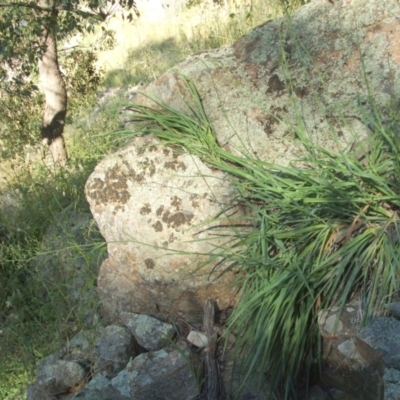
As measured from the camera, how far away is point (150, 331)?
13.0 feet

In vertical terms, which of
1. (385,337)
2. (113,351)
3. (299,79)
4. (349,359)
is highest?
(299,79)

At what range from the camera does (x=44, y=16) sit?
6.82 m

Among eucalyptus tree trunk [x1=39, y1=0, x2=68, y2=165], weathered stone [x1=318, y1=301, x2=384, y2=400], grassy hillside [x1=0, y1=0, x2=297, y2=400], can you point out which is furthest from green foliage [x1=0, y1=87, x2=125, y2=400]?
weathered stone [x1=318, y1=301, x2=384, y2=400]

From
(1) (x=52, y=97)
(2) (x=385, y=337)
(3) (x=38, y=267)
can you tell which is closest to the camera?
(2) (x=385, y=337)

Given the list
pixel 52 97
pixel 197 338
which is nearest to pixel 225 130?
pixel 197 338

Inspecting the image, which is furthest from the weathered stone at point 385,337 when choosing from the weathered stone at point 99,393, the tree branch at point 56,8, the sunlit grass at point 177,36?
the tree branch at point 56,8

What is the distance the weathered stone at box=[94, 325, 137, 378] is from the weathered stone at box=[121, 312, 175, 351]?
5cm

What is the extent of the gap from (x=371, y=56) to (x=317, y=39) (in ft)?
1.37

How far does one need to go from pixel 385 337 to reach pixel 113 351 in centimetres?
186

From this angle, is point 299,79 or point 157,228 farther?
point 299,79

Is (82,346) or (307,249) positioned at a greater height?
(307,249)

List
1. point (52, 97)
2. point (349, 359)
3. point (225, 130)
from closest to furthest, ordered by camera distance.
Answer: point (349, 359), point (225, 130), point (52, 97)

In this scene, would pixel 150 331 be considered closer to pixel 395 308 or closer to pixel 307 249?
pixel 307 249

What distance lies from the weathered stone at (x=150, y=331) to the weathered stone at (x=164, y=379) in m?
0.20
